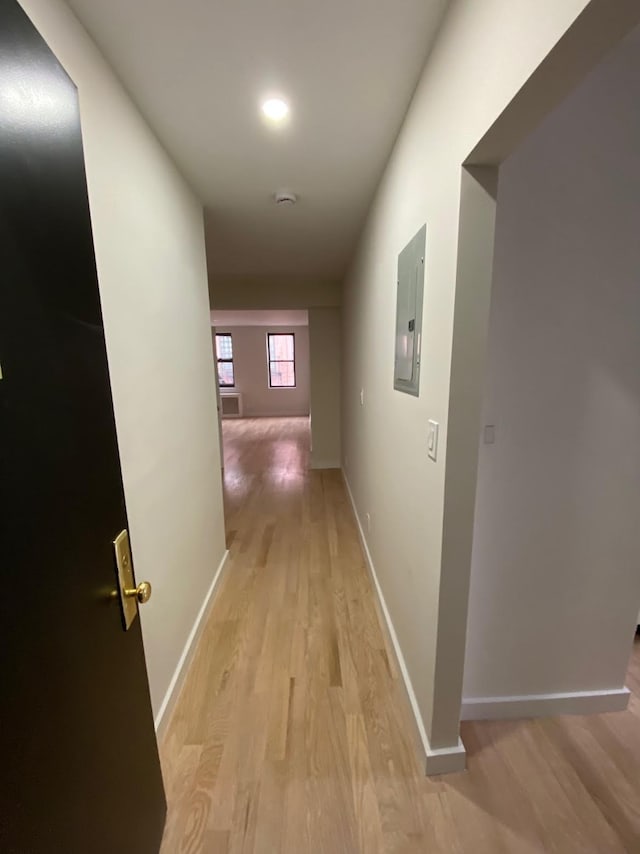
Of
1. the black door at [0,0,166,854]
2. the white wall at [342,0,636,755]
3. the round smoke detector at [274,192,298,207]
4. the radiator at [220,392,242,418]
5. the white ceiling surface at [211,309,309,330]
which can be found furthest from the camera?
the radiator at [220,392,242,418]

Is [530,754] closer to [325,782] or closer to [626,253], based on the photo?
[325,782]

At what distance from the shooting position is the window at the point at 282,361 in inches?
364

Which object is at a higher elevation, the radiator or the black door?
the black door

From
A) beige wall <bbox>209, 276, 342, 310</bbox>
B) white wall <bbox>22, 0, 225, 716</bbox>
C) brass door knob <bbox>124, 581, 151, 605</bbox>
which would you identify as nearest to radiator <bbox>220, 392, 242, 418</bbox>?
beige wall <bbox>209, 276, 342, 310</bbox>

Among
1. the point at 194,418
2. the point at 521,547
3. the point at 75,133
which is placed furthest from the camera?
the point at 194,418

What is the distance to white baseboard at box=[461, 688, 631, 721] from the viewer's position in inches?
55.4

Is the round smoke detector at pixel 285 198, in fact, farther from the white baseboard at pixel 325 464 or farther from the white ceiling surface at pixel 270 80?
the white baseboard at pixel 325 464

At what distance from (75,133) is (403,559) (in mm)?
1738

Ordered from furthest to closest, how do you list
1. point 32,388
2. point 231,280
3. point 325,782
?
point 231,280, point 325,782, point 32,388

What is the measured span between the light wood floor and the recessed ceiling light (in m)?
2.46

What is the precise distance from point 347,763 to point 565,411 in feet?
5.00

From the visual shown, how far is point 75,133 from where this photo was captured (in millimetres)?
715

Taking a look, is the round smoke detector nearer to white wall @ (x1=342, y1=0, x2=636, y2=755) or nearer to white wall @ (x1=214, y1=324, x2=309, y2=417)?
white wall @ (x1=342, y1=0, x2=636, y2=755)

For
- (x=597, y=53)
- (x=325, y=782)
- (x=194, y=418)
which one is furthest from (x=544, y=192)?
(x=325, y=782)
